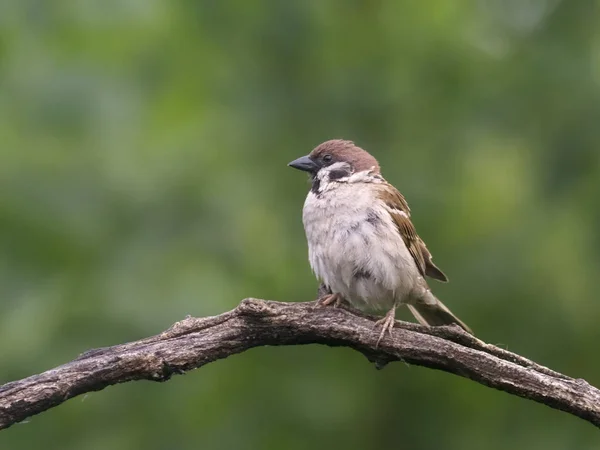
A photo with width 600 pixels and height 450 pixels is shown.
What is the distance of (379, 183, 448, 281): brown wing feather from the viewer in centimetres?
477

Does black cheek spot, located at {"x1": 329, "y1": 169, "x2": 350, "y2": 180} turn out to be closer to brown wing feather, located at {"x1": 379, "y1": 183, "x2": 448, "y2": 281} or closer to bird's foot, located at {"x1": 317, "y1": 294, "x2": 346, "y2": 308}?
brown wing feather, located at {"x1": 379, "y1": 183, "x2": 448, "y2": 281}

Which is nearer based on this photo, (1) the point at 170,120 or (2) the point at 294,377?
(2) the point at 294,377

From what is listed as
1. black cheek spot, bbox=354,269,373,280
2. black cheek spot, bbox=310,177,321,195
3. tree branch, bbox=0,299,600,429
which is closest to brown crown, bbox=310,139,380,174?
black cheek spot, bbox=310,177,321,195

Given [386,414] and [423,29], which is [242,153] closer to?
[423,29]

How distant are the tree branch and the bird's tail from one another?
3.44 feet

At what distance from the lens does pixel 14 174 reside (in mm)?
5020

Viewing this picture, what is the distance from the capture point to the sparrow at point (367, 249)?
178 inches

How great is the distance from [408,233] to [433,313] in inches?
19.1

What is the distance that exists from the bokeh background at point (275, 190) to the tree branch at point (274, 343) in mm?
1257

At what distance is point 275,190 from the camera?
222 inches

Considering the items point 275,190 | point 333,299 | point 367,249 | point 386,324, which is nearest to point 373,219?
point 367,249

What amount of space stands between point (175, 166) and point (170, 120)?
1.64ft

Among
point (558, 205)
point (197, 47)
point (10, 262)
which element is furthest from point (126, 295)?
point (558, 205)

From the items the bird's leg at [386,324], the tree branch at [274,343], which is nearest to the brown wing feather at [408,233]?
the bird's leg at [386,324]
